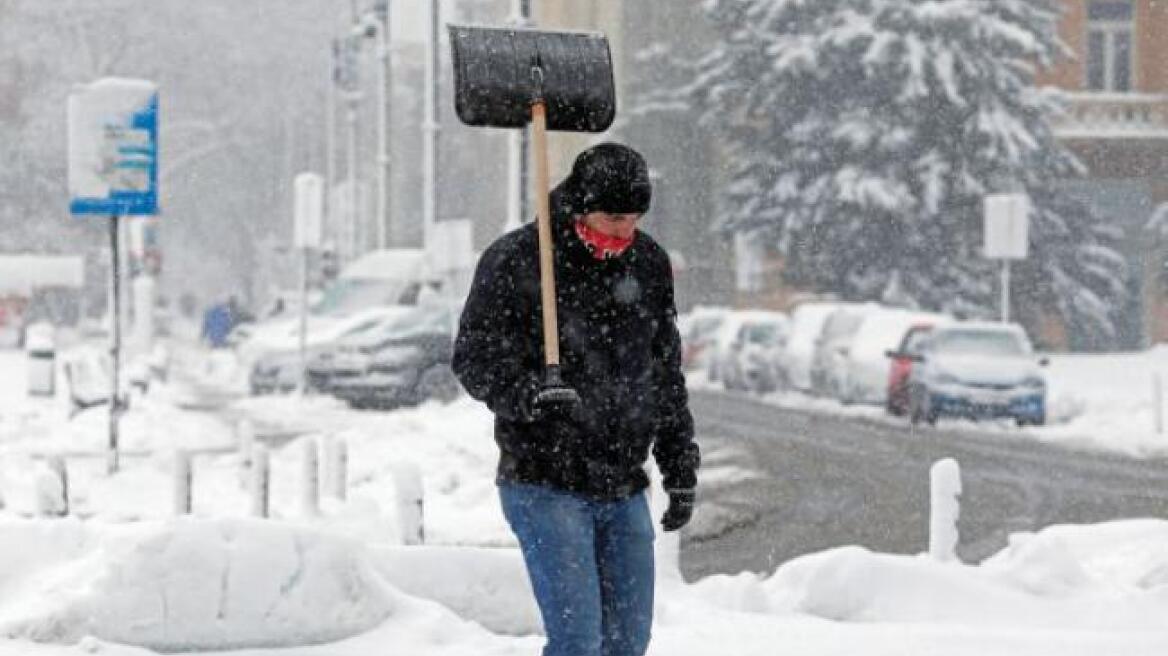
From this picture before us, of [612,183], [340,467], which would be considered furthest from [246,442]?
[612,183]

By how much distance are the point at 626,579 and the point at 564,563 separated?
26cm

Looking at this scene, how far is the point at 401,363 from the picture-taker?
27.1 m

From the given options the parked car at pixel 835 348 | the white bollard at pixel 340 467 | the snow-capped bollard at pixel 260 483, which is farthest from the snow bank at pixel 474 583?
the parked car at pixel 835 348

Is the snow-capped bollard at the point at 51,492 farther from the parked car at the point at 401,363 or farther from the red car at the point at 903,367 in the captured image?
the red car at the point at 903,367

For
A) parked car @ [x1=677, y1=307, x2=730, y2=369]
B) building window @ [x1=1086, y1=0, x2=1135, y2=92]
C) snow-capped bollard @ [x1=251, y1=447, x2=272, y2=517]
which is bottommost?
parked car @ [x1=677, y1=307, x2=730, y2=369]

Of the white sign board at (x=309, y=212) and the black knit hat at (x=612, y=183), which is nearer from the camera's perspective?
the black knit hat at (x=612, y=183)

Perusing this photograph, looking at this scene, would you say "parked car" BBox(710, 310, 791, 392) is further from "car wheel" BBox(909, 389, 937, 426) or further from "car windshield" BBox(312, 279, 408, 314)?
"car windshield" BBox(312, 279, 408, 314)

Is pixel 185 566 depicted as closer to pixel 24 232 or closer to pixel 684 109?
pixel 684 109

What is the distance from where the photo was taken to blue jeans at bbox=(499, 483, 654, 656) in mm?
5406

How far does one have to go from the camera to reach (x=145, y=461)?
19625mm

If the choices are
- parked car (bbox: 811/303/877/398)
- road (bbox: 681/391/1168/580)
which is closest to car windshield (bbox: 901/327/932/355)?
road (bbox: 681/391/1168/580)

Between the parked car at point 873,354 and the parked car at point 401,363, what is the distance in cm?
586

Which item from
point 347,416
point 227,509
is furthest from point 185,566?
point 347,416

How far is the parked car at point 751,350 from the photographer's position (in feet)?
117
